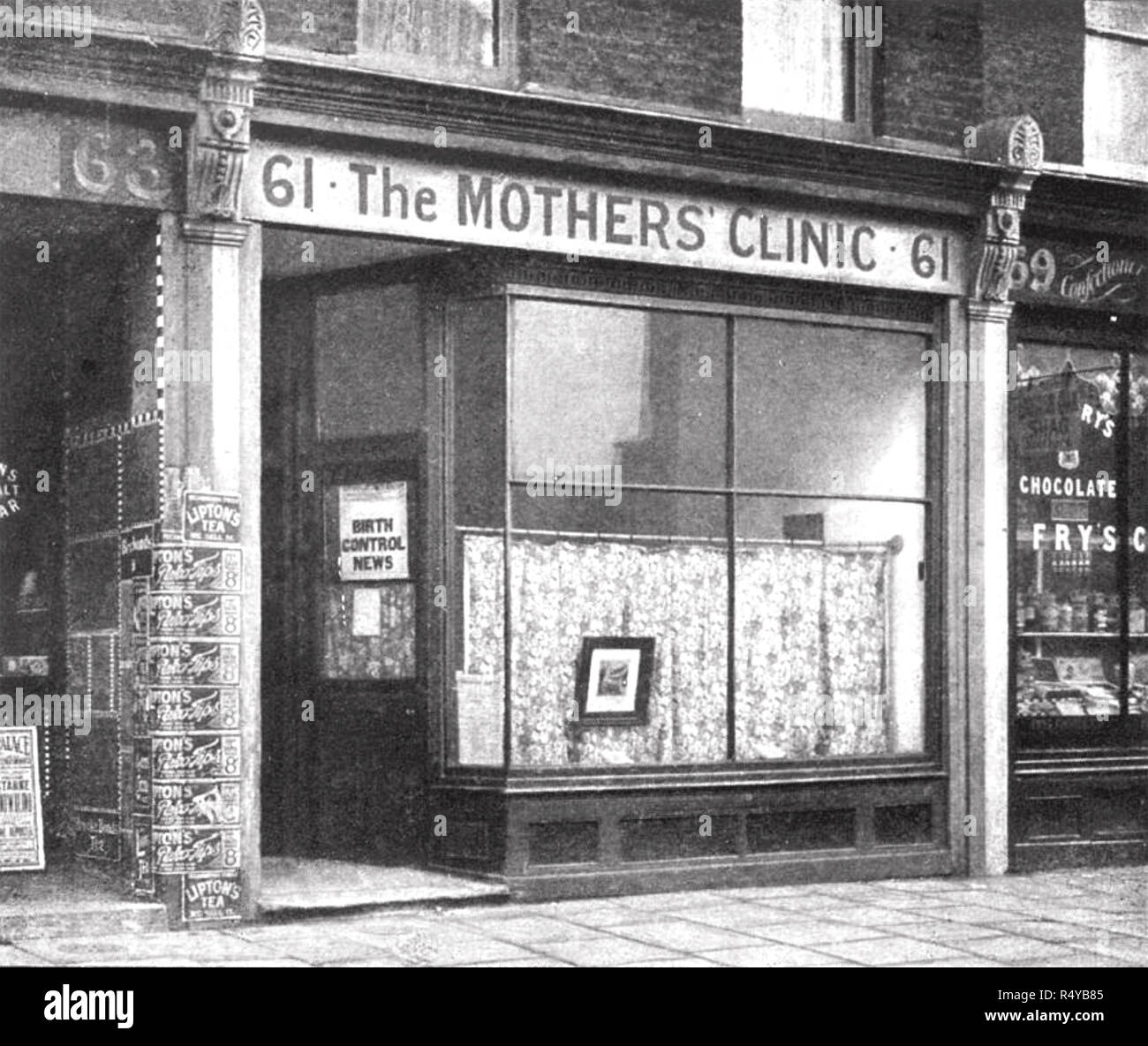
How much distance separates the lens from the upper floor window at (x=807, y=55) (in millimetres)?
12375

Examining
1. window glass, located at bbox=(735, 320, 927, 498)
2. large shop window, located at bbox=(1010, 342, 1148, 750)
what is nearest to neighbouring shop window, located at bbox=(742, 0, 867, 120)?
window glass, located at bbox=(735, 320, 927, 498)

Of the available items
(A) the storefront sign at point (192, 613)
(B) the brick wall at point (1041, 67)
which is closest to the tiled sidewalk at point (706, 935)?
(A) the storefront sign at point (192, 613)

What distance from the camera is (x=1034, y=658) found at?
43.4ft

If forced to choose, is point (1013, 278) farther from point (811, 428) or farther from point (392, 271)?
point (392, 271)

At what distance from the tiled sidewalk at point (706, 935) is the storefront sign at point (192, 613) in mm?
1507

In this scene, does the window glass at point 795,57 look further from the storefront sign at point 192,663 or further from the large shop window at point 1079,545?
the storefront sign at point 192,663

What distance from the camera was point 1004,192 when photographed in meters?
12.7

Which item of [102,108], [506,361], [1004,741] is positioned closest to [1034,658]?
[1004,741]

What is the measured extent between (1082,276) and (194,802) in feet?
23.0

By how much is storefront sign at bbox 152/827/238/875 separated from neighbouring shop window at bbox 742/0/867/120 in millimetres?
5585

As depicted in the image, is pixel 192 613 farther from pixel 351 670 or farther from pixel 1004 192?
pixel 1004 192
